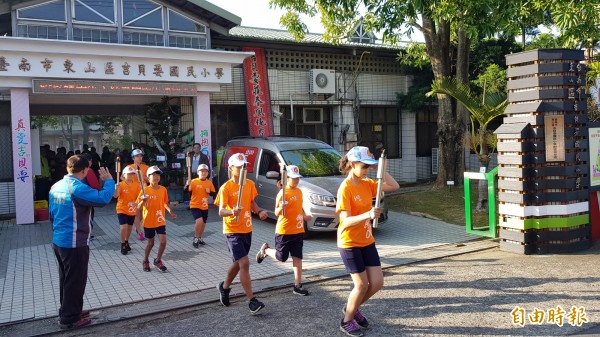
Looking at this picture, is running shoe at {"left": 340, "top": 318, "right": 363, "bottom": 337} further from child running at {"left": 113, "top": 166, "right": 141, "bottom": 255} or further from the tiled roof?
the tiled roof

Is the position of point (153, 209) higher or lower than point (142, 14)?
lower

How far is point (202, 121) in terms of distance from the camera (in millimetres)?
13641

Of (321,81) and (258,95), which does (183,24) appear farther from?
(321,81)

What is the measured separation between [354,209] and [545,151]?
479 cm

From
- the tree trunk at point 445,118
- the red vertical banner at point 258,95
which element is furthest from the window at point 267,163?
the tree trunk at point 445,118

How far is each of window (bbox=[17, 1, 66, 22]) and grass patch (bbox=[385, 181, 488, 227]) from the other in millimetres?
8957

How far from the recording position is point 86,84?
11.9 m

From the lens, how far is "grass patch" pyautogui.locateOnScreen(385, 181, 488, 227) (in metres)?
11.5

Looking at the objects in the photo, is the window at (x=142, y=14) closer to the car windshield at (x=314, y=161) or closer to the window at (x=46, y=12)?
the window at (x=46, y=12)

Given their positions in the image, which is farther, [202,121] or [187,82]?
[202,121]

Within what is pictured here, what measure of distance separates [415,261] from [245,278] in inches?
131

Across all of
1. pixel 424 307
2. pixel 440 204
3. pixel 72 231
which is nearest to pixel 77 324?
pixel 72 231

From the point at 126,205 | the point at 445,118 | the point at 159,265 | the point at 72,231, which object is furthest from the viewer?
the point at 445,118

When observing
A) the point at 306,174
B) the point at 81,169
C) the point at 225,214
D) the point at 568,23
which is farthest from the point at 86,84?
the point at 568,23
